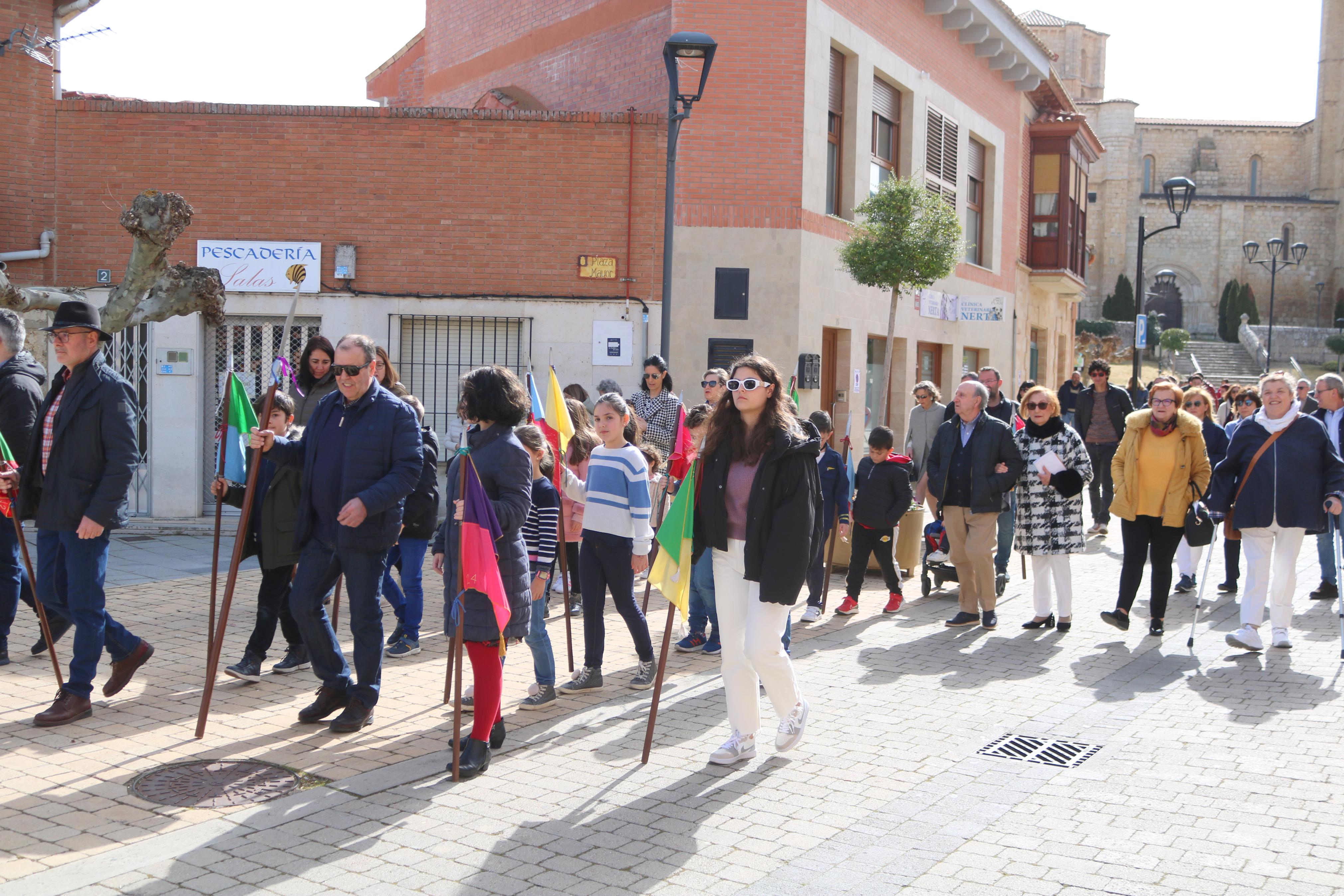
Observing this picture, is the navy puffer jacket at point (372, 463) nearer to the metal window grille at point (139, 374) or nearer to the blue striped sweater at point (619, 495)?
the blue striped sweater at point (619, 495)

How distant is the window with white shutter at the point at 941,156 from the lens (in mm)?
19875

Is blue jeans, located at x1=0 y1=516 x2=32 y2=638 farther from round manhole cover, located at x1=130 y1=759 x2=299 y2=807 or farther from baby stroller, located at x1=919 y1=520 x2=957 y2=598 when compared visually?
baby stroller, located at x1=919 y1=520 x2=957 y2=598

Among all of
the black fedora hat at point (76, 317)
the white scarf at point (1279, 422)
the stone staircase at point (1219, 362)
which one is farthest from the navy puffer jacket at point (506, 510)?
the stone staircase at point (1219, 362)

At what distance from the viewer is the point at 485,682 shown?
16.8 feet

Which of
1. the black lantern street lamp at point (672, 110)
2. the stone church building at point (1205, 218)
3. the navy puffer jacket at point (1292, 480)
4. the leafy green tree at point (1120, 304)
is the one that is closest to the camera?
the navy puffer jacket at point (1292, 480)

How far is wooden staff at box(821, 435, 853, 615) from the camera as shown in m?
8.79

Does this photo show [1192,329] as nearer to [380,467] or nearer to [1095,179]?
[1095,179]

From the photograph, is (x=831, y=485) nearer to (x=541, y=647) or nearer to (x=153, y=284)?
(x=541, y=647)

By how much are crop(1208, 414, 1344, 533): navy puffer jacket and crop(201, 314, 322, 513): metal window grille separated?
402 inches

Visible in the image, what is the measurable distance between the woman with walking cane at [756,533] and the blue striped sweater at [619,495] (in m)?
1.04

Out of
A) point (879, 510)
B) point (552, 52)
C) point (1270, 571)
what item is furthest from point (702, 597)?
point (552, 52)

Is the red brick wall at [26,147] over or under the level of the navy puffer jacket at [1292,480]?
over

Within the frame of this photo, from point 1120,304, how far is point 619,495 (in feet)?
203

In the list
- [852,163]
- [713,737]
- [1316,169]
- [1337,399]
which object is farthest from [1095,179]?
[713,737]
